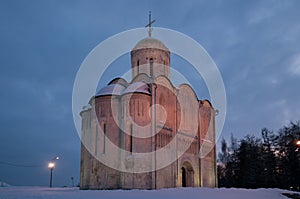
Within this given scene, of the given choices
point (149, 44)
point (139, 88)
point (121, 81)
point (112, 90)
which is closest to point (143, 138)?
point (139, 88)

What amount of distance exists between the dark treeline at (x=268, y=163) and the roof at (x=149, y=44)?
16.1m

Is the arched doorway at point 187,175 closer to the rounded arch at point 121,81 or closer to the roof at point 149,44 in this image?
the rounded arch at point 121,81

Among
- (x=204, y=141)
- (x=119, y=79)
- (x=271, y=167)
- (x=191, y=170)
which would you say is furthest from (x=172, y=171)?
(x=271, y=167)

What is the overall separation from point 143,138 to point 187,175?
21.0 feet

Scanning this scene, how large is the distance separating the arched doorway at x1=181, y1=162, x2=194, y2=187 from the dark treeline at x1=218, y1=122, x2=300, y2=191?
1231cm

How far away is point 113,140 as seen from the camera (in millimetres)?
22188

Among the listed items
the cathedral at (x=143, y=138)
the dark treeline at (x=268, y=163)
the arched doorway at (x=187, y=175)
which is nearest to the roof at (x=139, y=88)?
the cathedral at (x=143, y=138)

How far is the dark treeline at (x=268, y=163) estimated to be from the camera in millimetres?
33375

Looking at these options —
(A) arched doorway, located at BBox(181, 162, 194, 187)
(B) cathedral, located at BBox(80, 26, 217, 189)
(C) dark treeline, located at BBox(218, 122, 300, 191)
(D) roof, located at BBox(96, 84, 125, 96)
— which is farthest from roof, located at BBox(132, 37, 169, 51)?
(C) dark treeline, located at BBox(218, 122, 300, 191)

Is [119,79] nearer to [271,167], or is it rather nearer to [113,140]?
→ [113,140]

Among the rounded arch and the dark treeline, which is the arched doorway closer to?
the rounded arch

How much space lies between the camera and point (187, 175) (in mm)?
25922

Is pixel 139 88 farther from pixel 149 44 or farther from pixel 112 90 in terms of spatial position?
pixel 149 44

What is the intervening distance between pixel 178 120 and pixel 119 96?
5203 mm
